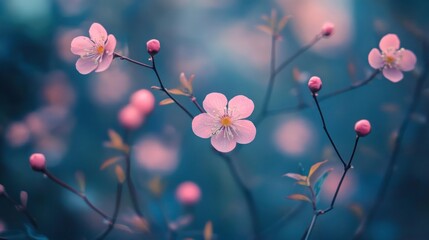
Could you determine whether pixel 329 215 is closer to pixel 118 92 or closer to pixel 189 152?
pixel 189 152

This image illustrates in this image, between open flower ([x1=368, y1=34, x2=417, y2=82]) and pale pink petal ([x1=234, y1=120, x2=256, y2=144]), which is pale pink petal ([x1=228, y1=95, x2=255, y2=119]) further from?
open flower ([x1=368, y1=34, x2=417, y2=82])

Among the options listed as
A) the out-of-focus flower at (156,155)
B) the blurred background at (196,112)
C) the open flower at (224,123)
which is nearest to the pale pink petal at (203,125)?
the open flower at (224,123)

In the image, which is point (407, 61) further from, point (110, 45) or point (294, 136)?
point (294, 136)

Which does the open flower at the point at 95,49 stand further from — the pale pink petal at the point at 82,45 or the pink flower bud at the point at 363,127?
the pink flower bud at the point at 363,127

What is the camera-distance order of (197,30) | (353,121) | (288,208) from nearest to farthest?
1. (288,208)
2. (353,121)
3. (197,30)

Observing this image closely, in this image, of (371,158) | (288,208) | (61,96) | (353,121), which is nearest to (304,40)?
(353,121)

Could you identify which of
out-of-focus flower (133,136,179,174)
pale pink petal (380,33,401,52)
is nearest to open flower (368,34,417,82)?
pale pink petal (380,33,401,52)
